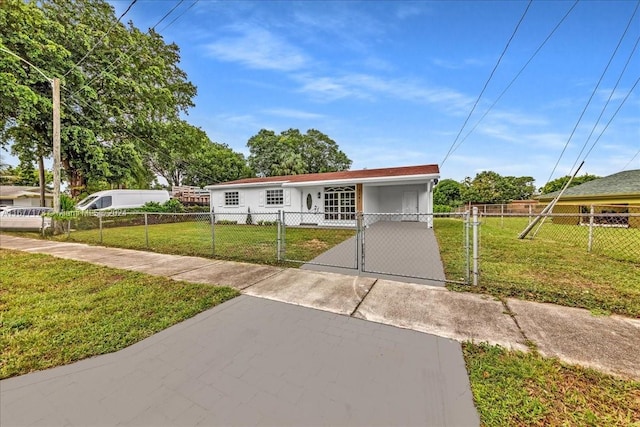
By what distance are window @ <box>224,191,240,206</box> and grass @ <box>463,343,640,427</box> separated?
15.5m

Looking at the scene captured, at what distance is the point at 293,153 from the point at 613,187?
88.3ft

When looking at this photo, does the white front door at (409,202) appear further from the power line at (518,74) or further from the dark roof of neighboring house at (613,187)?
the dark roof of neighboring house at (613,187)

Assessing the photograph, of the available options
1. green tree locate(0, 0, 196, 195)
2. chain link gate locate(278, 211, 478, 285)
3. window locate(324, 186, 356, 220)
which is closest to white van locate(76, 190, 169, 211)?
green tree locate(0, 0, 196, 195)

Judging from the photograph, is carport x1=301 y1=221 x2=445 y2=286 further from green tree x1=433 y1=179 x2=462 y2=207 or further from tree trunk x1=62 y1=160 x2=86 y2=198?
green tree x1=433 y1=179 x2=462 y2=207

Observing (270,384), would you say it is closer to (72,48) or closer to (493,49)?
(493,49)

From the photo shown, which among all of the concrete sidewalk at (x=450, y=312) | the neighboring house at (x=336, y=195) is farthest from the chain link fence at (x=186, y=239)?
the concrete sidewalk at (x=450, y=312)

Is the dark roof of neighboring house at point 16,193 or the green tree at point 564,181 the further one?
the green tree at point 564,181

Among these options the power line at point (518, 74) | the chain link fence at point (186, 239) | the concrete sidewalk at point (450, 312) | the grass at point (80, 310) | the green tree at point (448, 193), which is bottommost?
the concrete sidewalk at point (450, 312)

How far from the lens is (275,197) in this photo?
15.1m

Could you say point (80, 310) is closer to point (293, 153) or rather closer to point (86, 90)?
point (86, 90)

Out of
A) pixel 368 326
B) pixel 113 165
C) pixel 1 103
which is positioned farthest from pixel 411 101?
pixel 1 103

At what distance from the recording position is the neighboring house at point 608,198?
45.3 feet

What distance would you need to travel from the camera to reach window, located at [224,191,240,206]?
53.4ft

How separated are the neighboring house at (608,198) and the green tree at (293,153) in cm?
2307
